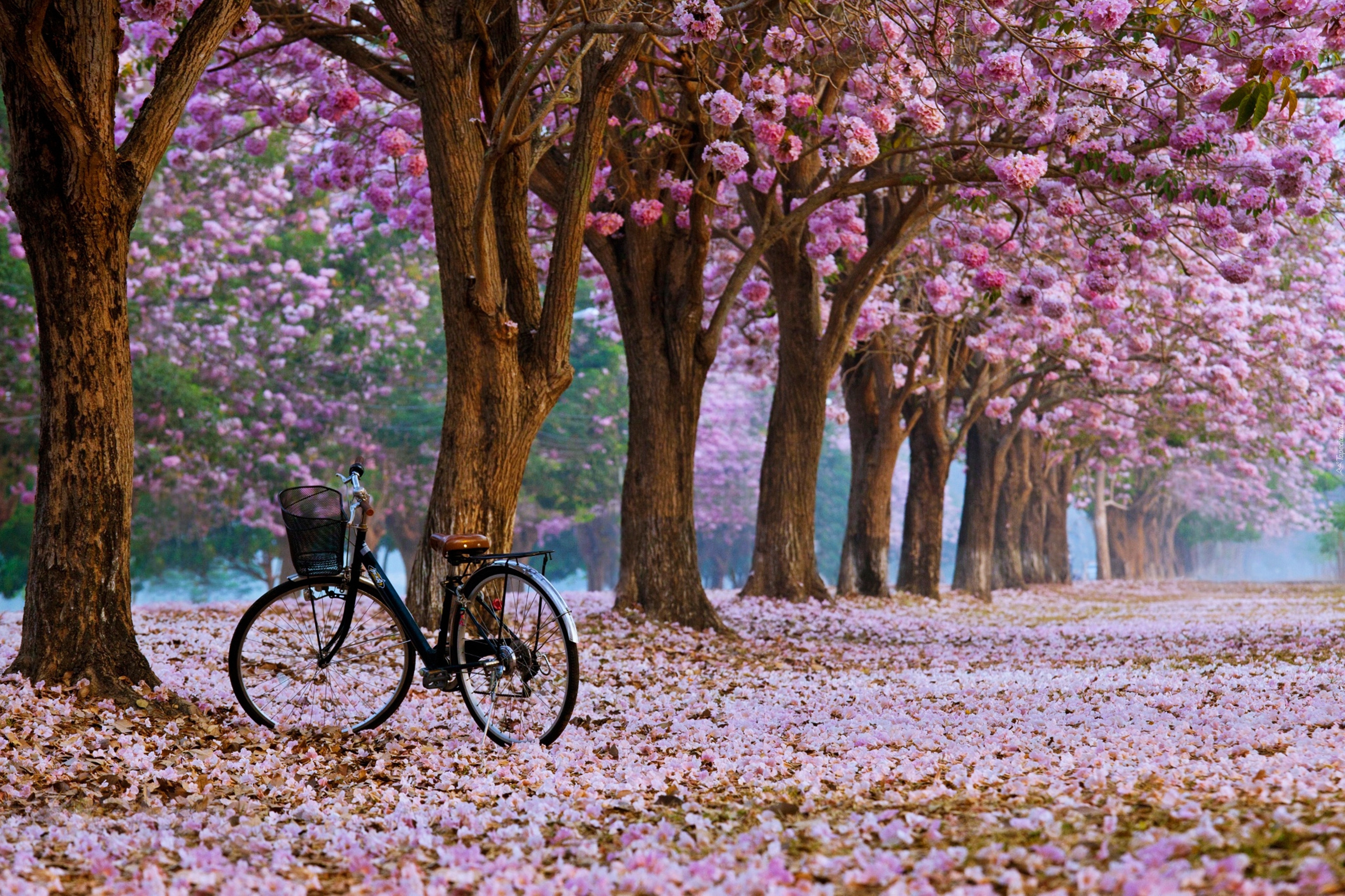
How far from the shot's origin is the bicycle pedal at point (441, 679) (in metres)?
6.54

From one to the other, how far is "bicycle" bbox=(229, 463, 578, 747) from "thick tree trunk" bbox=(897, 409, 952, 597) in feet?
49.3

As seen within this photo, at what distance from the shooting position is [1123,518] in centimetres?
4469

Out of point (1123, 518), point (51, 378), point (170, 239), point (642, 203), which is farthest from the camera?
point (1123, 518)

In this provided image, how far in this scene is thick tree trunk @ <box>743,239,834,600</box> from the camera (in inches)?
608

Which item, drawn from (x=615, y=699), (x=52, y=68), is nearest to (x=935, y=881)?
(x=615, y=699)

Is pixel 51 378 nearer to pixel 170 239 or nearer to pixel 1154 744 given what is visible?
pixel 1154 744

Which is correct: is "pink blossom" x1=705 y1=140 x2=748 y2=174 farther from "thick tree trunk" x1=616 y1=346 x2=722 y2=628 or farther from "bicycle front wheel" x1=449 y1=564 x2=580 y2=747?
"bicycle front wheel" x1=449 y1=564 x2=580 y2=747

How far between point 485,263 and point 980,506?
55.8 ft

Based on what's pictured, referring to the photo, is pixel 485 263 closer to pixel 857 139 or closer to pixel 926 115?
pixel 857 139

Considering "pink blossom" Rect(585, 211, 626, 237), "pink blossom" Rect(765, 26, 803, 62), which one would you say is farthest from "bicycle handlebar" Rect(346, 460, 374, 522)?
"pink blossom" Rect(585, 211, 626, 237)

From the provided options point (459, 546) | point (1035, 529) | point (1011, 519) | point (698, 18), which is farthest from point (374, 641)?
point (1035, 529)

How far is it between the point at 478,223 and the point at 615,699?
3.36 metres

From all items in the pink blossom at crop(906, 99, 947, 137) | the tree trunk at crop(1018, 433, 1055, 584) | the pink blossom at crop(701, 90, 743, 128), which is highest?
the pink blossom at crop(906, 99, 947, 137)

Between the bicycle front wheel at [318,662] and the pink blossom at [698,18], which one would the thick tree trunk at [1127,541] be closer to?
the pink blossom at [698,18]
